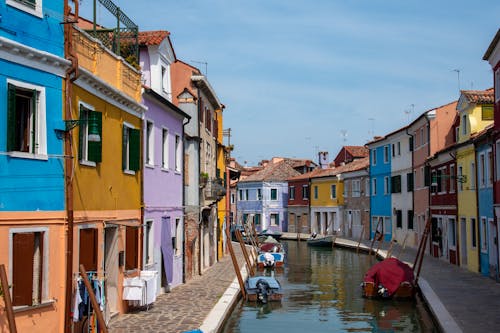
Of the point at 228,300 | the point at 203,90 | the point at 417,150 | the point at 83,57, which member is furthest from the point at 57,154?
the point at 417,150

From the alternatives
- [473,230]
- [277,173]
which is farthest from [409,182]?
[277,173]

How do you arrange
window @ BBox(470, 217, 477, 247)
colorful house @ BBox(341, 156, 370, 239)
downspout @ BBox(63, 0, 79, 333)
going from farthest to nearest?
1. colorful house @ BBox(341, 156, 370, 239)
2. window @ BBox(470, 217, 477, 247)
3. downspout @ BBox(63, 0, 79, 333)

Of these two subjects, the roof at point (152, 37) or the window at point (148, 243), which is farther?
the roof at point (152, 37)

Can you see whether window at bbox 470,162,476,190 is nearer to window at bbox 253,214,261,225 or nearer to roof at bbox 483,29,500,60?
roof at bbox 483,29,500,60

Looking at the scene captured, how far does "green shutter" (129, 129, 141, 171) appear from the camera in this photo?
675 inches

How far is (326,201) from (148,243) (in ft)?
143

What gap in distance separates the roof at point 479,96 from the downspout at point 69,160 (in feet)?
67.7

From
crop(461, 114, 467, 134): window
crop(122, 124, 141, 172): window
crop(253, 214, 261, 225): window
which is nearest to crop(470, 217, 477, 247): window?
crop(461, 114, 467, 134): window

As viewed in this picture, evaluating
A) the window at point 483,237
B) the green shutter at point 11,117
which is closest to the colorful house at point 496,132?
the window at point 483,237

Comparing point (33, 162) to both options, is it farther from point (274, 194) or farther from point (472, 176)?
point (274, 194)

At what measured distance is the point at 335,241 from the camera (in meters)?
51.0

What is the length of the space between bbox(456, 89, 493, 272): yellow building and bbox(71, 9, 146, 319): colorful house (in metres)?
15.9

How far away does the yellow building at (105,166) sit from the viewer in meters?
13.1

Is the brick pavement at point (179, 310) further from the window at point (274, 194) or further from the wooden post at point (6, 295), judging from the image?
the window at point (274, 194)
